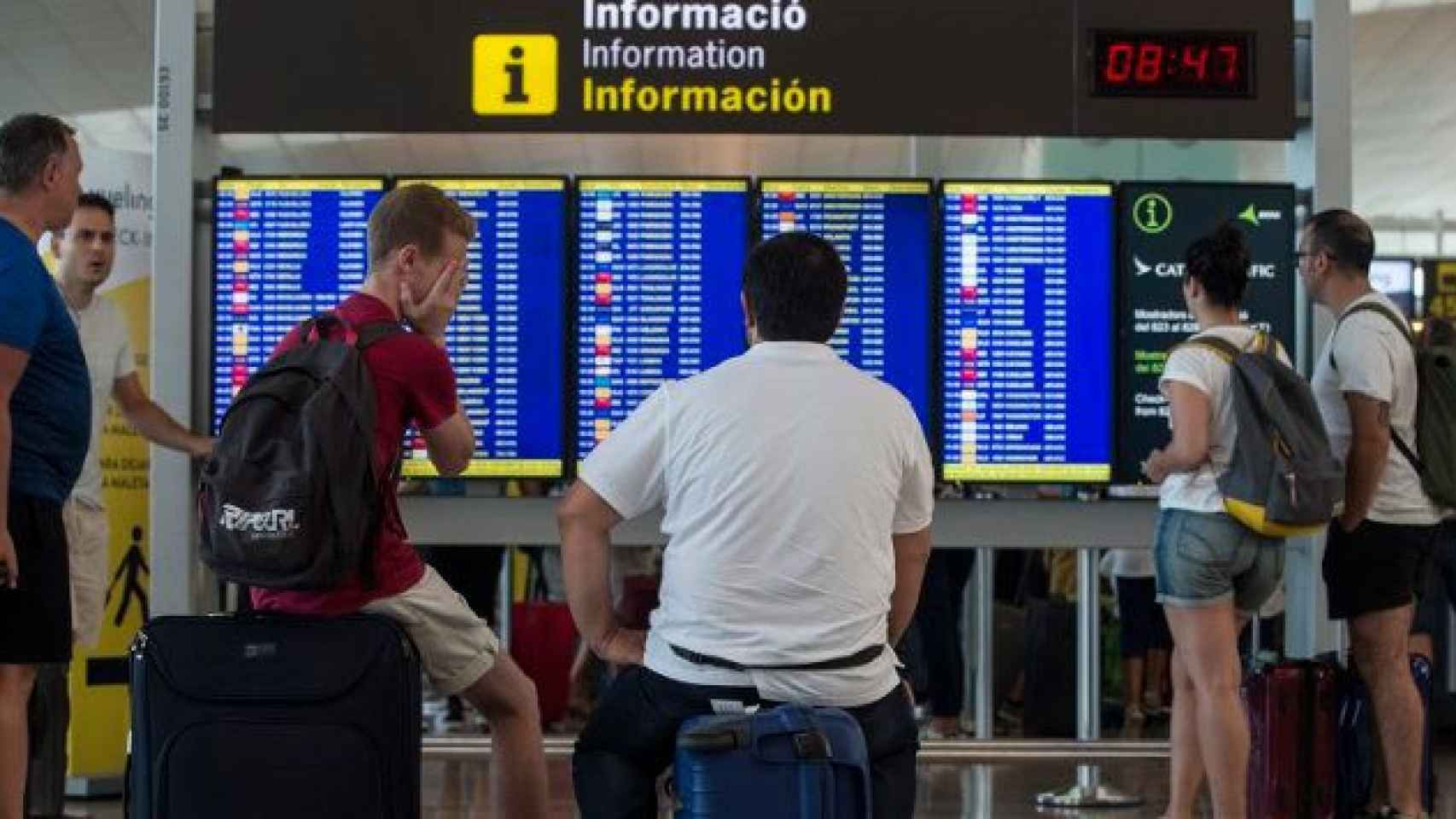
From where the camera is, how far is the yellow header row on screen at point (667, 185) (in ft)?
20.9

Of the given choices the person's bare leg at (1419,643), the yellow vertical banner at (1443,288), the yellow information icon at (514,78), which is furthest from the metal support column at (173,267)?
the yellow vertical banner at (1443,288)

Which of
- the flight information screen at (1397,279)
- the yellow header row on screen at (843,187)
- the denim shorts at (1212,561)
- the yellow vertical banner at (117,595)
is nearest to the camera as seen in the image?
the denim shorts at (1212,561)

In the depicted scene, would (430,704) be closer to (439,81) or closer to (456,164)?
(439,81)

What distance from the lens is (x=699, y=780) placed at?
3453 millimetres

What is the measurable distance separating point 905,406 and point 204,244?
328cm

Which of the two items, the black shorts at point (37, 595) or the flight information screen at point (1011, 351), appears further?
the flight information screen at point (1011, 351)

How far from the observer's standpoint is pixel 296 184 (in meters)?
6.36

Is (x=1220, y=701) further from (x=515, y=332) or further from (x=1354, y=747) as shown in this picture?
(x=515, y=332)

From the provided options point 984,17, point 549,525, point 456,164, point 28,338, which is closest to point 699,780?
point 28,338

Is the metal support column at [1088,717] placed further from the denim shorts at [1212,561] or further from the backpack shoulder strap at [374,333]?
the backpack shoulder strap at [374,333]

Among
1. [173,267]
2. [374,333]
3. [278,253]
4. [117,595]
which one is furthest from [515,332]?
[374,333]

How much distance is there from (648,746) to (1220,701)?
7.69 feet

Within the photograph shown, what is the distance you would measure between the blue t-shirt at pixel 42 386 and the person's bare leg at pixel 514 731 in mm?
1081

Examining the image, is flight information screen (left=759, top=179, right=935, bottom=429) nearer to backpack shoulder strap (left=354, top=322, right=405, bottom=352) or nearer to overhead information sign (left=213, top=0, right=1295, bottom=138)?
overhead information sign (left=213, top=0, right=1295, bottom=138)
